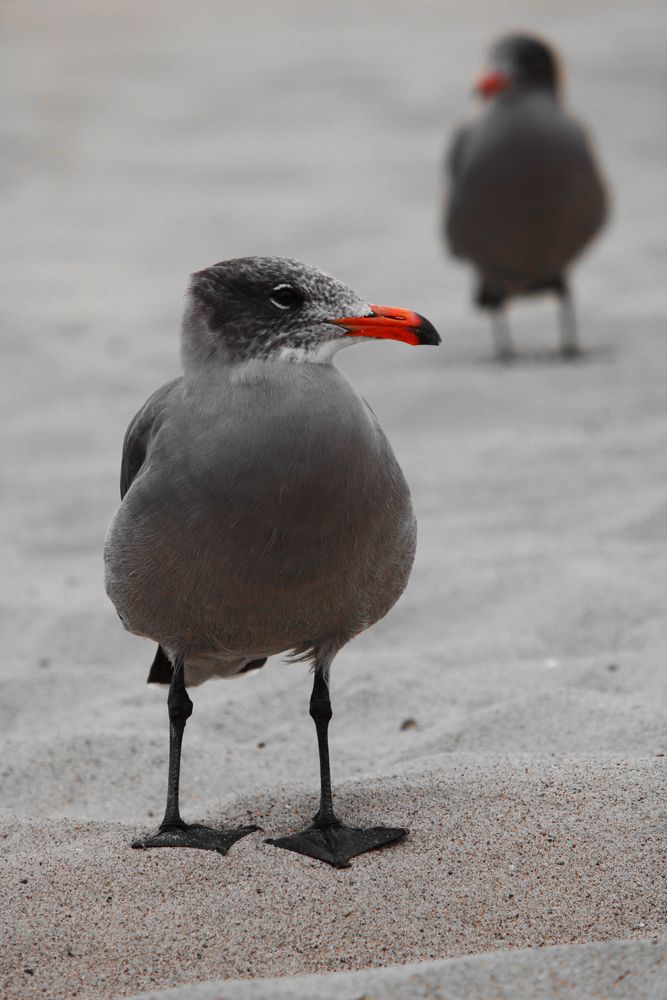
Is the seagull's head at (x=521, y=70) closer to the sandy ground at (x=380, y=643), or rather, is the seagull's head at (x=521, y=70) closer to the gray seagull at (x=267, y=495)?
the sandy ground at (x=380, y=643)

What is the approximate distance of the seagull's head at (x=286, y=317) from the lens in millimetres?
2924

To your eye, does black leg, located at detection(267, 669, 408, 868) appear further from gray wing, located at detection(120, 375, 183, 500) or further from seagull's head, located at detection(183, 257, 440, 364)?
seagull's head, located at detection(183, 257, 440, 364)

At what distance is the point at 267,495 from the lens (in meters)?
2.79

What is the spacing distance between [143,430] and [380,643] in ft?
5.96

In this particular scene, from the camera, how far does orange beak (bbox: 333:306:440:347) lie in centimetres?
289

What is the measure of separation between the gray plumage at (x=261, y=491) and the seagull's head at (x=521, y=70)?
569cm

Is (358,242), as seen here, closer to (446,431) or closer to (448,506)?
(446,431)

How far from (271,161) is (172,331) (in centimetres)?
372

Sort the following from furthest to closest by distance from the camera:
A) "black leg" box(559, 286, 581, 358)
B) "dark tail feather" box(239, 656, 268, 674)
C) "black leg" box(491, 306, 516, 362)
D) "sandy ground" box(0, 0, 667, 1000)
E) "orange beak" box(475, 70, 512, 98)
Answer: "orange beak" box(475, 70, 512, 98) → "black leg" box(491, 306, 516, 362) → "black leg" box(559, 286, 581, 358) → "dark tail feather" box(239, 656, 268, 674) → "sandy ground" box(0, 0, 667, 1000)

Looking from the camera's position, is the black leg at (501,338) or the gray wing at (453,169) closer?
the black leg at (501,338)

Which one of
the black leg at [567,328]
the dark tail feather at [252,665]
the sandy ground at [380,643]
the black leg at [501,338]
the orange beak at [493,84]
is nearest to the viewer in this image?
the sandy ground at [380,643]

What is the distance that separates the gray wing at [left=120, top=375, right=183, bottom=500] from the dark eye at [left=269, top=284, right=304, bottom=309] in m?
0.32

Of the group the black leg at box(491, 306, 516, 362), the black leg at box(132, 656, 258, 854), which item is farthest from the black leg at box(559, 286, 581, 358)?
the black leg at box(132, 656, 258, 854)

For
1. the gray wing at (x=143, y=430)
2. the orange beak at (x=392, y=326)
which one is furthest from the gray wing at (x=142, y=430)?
the orange beak at (x=392, y=326)
